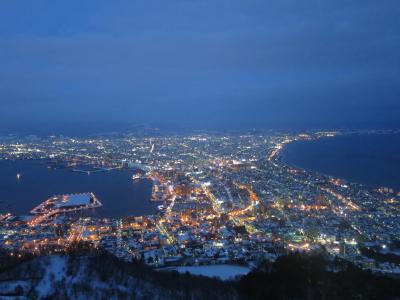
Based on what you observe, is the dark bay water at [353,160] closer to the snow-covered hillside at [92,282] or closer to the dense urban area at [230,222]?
the dense urban area at [230,222]

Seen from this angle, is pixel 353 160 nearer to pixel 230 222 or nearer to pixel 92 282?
pixel 230 222

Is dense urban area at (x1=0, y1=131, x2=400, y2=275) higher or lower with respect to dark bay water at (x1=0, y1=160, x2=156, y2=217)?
lower

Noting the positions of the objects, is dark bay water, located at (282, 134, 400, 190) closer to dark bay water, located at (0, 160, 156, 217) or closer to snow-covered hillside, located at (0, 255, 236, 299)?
dark bay water, located at (0, 160, 156, 217)

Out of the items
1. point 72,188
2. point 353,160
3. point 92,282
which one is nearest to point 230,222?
point 92,282

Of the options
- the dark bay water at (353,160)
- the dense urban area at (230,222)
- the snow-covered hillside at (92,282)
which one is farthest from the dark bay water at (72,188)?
the dark bay water at (353,160)

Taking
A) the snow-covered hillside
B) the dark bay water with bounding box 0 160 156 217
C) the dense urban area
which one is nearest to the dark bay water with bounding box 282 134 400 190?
the dense urban area

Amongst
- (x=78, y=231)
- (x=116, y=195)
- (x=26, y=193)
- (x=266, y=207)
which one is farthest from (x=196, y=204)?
(x=26, y=193)
